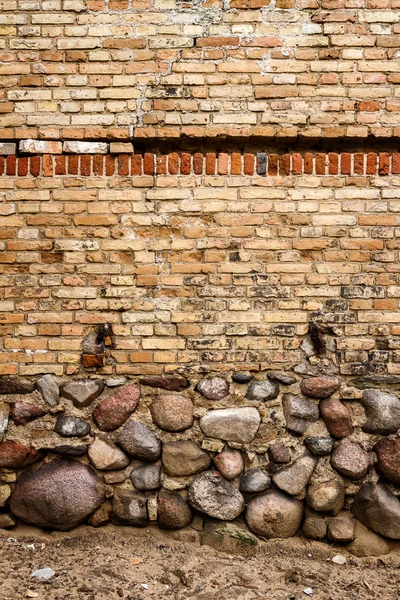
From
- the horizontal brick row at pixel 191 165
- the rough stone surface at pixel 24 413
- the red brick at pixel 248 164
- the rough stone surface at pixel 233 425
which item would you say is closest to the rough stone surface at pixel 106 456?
the rough stone surface at pixel 24 413

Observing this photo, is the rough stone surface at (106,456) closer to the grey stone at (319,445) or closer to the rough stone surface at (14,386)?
the rough stone surface at (14,386)

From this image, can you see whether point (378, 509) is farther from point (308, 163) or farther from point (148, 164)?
point (148, 164)

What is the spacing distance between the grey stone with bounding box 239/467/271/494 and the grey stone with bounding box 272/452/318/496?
0.18 ft

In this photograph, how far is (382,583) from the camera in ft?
8.78

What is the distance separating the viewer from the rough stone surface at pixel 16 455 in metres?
2.94

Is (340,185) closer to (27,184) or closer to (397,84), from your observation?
(397,84)

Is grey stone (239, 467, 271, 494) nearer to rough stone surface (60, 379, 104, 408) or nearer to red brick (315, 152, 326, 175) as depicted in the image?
rough stone surface (60, 379, 104, 408)

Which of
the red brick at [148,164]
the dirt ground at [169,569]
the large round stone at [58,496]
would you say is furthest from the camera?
the red brick at [148,164]

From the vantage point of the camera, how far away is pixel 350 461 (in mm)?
2902

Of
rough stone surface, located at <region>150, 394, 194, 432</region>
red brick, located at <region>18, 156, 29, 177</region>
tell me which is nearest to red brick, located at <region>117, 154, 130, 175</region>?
red brick, located at <region>18, 156, 29, 177</region>

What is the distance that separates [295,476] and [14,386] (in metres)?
1.74

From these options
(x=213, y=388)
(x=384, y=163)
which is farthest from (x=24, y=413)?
(x=384, y=163)

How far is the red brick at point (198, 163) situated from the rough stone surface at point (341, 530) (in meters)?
2.22

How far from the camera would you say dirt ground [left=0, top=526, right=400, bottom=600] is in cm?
249
